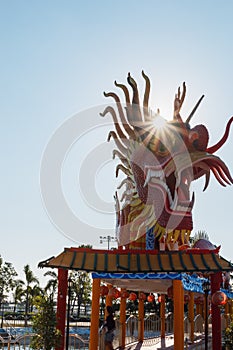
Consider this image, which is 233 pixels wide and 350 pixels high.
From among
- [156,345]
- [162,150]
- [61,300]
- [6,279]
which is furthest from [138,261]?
[6,279]

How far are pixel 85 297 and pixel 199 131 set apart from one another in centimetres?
3914

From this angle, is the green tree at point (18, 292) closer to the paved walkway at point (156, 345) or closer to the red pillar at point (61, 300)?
the paved walkway at point (156, 345)

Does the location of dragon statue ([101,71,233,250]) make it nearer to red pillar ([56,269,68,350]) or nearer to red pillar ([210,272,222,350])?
red pillar ([210,272,222,350])

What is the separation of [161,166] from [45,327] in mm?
6726

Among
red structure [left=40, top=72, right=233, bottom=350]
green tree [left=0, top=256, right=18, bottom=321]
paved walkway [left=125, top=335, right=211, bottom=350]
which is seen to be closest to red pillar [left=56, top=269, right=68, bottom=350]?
red structure [left=40, top=72, right=233, bottom=350]

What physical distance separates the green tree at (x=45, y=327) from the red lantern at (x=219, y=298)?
4.56 m

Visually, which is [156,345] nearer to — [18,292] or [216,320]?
[216,320]

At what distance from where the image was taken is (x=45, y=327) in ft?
36.7

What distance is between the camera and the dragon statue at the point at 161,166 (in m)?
15.0

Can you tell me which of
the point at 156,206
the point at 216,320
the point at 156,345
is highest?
the point at 156,206

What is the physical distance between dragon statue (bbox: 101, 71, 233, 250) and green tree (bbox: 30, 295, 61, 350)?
5.10 metres

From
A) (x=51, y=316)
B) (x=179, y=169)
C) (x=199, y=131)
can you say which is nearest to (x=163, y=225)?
(x=179, y=169)

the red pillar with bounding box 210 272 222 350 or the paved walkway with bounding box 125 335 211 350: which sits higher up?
the red pillar with bounding box 210 272 222 350

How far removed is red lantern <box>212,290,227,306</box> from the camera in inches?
492
